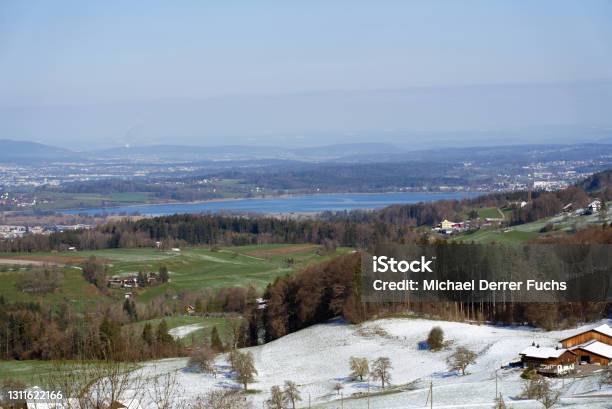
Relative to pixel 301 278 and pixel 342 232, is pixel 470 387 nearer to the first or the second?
pixel 301 278

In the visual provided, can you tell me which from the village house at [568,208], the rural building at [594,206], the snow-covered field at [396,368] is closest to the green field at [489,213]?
the village house at [568,208]

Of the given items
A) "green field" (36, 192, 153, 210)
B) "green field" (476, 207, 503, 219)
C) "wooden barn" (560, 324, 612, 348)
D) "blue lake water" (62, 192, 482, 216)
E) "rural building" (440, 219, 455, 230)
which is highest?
"wooden barn" (560, 324, 612, 348)

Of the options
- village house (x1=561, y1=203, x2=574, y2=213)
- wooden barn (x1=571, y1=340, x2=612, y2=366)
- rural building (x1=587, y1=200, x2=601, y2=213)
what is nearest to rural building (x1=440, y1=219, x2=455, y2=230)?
village house (x1=561, y1=203, x2=574, y2=213)

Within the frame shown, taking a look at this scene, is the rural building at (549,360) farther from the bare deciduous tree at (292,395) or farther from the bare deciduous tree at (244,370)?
the bare deciduous tree at (244,370)

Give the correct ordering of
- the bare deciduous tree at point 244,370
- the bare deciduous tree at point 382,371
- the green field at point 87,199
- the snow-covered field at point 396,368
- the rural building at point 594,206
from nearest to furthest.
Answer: the snow-covered field at point 396,368 → the bare deciduous tree at point 382,371 → the bare deciduous tree at point 244,370 → the rural building at point 594,206 → the green field at point 87,199

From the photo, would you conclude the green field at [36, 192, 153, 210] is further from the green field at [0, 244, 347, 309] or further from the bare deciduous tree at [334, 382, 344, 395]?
the bare deciduous tree at [334, 382, 344, 395]

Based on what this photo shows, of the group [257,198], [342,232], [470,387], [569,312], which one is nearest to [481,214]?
[342,232]
